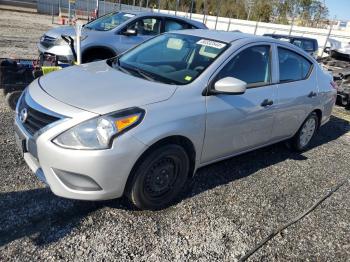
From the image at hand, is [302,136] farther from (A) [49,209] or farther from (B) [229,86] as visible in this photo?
(A) [49,209]

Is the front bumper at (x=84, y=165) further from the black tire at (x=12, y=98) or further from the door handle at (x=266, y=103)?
the black tire at (x=12, y=98)

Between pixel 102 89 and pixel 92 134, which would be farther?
pixel 102 89

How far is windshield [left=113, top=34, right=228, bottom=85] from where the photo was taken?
3854 mm

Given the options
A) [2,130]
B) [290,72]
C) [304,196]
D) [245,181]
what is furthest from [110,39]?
[304,196]

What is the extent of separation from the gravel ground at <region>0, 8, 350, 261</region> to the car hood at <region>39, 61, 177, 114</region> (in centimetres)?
99

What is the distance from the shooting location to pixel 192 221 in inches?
138

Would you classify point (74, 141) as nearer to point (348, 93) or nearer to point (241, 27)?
point (348, 93)

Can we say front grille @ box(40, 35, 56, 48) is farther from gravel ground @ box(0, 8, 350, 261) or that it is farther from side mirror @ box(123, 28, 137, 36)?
gravel ground @ box(0, 8, 350, 261)

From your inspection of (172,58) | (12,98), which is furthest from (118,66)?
(12,98)

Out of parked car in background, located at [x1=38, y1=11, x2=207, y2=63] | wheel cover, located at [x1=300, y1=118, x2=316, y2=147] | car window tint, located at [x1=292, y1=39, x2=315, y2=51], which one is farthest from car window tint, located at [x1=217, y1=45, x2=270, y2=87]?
car window tint, located at [x1=292, y1=39, x2=315, y2=51]

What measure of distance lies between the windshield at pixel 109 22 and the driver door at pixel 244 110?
4.95 m

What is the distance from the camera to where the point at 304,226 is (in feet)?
12.4

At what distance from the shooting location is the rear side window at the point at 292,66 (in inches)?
189

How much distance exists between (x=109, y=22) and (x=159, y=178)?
20.4ft
